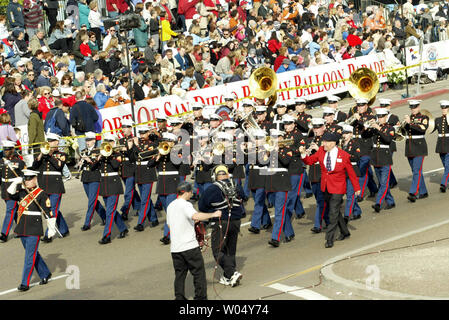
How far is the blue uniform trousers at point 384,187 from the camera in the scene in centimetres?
1697

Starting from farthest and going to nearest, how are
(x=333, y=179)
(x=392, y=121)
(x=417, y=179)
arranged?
(x=392, y=121) → (x=417, y=179) → (x=333, y=179)

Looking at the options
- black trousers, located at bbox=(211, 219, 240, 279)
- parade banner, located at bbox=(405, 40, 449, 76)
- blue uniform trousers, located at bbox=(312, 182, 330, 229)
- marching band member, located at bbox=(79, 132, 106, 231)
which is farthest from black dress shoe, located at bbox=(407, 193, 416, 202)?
parade banner, located at bbox=(405, 40, 449, 76)

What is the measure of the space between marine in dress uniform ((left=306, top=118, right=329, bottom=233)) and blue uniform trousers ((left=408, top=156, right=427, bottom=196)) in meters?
2.07

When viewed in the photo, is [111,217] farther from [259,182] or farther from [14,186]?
[259,182]

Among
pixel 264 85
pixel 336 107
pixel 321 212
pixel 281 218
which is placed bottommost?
pixel 321 212

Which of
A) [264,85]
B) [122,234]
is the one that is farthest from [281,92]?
[122,234]

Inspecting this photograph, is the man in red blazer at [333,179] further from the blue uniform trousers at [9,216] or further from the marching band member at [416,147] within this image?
the blue uniform trousers at [9,216]

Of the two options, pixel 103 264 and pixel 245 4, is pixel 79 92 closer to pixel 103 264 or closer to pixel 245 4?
pixel 103 264

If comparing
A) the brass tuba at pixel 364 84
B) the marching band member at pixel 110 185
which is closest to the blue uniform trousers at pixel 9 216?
the marching band member at pixel 110 185

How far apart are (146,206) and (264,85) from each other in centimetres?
456

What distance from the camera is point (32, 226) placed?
13922mm

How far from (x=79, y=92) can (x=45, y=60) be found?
3.79 metres

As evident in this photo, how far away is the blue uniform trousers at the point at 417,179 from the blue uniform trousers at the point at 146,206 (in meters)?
4.90

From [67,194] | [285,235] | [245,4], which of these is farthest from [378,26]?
[285,235]
